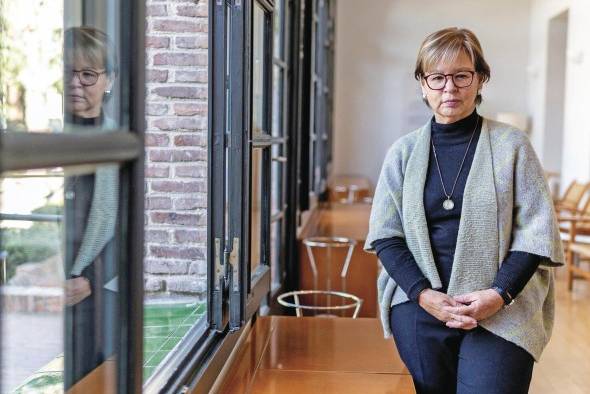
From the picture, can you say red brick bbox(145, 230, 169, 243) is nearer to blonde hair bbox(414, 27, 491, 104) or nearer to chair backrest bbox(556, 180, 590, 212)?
blonde hair bbox(414, 27, 491, 104)

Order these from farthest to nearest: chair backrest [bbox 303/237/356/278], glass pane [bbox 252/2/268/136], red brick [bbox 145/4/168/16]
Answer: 1. chair backrest [bbox 303/237/356/278]
2. glass pane [bbox 252/2/268/136]
3. red brick [bbox 145/4/168/16]

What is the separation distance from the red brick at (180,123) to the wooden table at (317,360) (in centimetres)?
67

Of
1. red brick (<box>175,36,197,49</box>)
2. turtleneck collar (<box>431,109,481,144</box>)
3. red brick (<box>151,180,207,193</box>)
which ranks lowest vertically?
red brick (<box>151,180,207,193</box>)

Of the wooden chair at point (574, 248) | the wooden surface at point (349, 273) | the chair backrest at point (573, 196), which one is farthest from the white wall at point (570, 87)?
the wooden surface at point (349, 273)

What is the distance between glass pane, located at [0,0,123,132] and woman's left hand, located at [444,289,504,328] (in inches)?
44.6

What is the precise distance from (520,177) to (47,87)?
53.2 inches

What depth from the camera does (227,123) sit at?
2.16 metres

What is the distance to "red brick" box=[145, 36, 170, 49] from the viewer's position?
2.26 m

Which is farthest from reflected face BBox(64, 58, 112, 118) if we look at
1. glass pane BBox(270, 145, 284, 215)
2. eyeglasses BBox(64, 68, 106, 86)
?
glass pane BBox(270, 145, 284, 215)

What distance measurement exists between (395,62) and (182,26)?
9425 mm

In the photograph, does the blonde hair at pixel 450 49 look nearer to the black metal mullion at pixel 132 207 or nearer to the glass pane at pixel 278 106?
the black metal mullion at pixel 132 207

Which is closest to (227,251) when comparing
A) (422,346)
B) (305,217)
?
(422,346)

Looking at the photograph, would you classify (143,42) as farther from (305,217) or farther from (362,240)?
(305,217)

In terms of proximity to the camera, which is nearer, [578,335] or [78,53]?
[78,53]
